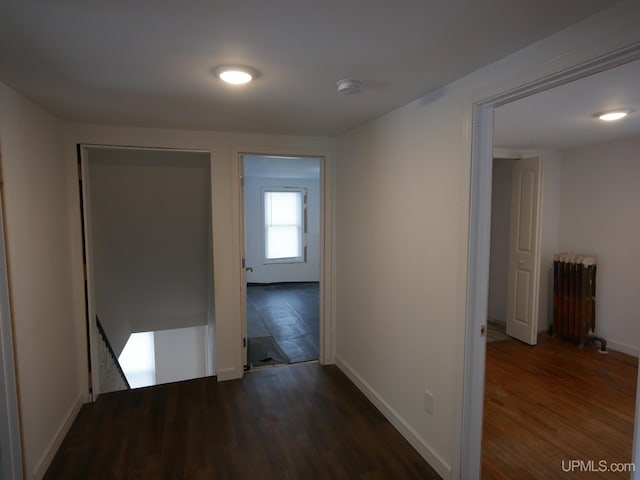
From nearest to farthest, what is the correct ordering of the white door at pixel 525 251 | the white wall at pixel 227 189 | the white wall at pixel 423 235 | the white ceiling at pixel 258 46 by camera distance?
the white ceiling at pixel 258 46
the white wall at pixel 423 235
the white wall at pixel 227 189
the white door at pixel 525 251

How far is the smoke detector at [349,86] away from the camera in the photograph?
1973 mm

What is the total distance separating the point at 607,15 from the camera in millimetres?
1266

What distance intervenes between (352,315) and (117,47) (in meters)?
2.69

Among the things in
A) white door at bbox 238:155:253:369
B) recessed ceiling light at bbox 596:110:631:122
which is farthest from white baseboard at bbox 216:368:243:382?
recessed ceiling light at bbox 596:110:631:122

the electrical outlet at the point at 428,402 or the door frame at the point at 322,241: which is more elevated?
the door frame at the point at 322,241

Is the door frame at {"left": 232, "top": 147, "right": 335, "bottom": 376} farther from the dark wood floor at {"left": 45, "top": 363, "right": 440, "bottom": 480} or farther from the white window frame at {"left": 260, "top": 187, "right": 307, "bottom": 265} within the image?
the white window frame at {"left": 260, "top": 187, "right": 307, "bottom": 265}

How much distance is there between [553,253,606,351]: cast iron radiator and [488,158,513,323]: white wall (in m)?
0.64

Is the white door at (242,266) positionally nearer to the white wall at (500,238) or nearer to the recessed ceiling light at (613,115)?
A: the recessed ceiling light at (613,115)

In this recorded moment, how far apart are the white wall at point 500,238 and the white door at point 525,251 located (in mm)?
454

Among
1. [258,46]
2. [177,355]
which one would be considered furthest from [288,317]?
[258,46]

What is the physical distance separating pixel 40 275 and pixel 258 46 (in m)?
2.00

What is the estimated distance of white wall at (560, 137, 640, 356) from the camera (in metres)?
4.01

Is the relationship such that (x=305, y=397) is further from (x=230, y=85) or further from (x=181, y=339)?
(x=181, y=339)

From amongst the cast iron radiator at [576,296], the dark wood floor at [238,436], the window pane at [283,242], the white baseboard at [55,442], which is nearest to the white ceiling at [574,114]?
the cast iron radiator at [576,296]
